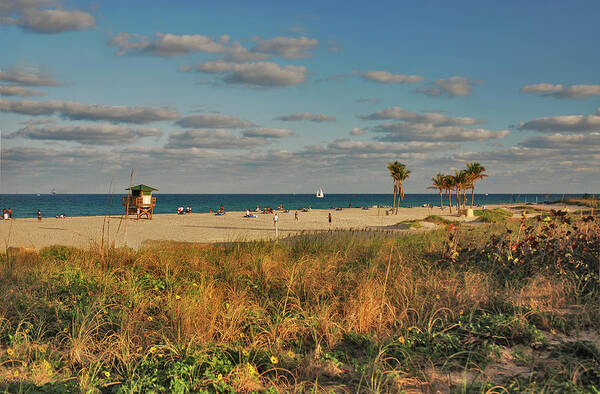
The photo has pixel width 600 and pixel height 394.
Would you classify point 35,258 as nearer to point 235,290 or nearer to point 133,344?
point 235,290

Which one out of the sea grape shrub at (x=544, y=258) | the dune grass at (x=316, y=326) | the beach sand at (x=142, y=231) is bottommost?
the beach sand at (x=142, y=231)

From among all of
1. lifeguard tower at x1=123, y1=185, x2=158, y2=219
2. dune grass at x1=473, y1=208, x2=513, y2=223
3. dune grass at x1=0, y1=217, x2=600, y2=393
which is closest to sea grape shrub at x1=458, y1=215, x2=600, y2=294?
dune grass at x1=0, y1=217, x2=600, y2=393

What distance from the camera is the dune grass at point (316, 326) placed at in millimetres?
4273

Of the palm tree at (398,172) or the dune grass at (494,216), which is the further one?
the palm tree at (398,172)

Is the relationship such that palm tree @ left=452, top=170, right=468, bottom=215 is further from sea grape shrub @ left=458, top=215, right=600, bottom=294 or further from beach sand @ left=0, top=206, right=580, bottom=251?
sea grape shrub @ left=458, top=215, right=600, bottom=294

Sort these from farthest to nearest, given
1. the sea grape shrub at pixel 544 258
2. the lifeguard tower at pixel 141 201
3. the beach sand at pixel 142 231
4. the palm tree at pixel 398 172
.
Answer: the palm tree at pixel 398 172 → the lifeguard tower at pixel 141 201 → the beach sand at pixel 142 231 → the sea grape shrub at pixel 544 258

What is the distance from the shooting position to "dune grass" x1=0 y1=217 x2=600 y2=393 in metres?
4.27

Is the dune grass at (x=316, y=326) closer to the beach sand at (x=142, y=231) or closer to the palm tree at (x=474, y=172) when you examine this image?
the beach sand at (x=142, y=231)

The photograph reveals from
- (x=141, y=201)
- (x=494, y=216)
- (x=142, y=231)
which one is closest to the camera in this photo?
(x=142, y=231)


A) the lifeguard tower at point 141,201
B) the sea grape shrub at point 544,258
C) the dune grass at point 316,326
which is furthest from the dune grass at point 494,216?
the lifeguard tower at point 141,201

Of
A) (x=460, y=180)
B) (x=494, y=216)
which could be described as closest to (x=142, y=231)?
(x=494, y=216)

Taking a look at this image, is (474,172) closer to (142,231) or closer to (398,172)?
(398,172)

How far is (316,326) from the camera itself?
5359 mm

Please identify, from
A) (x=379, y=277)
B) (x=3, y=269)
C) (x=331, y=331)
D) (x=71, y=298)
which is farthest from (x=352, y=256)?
(x=3, y=269)
